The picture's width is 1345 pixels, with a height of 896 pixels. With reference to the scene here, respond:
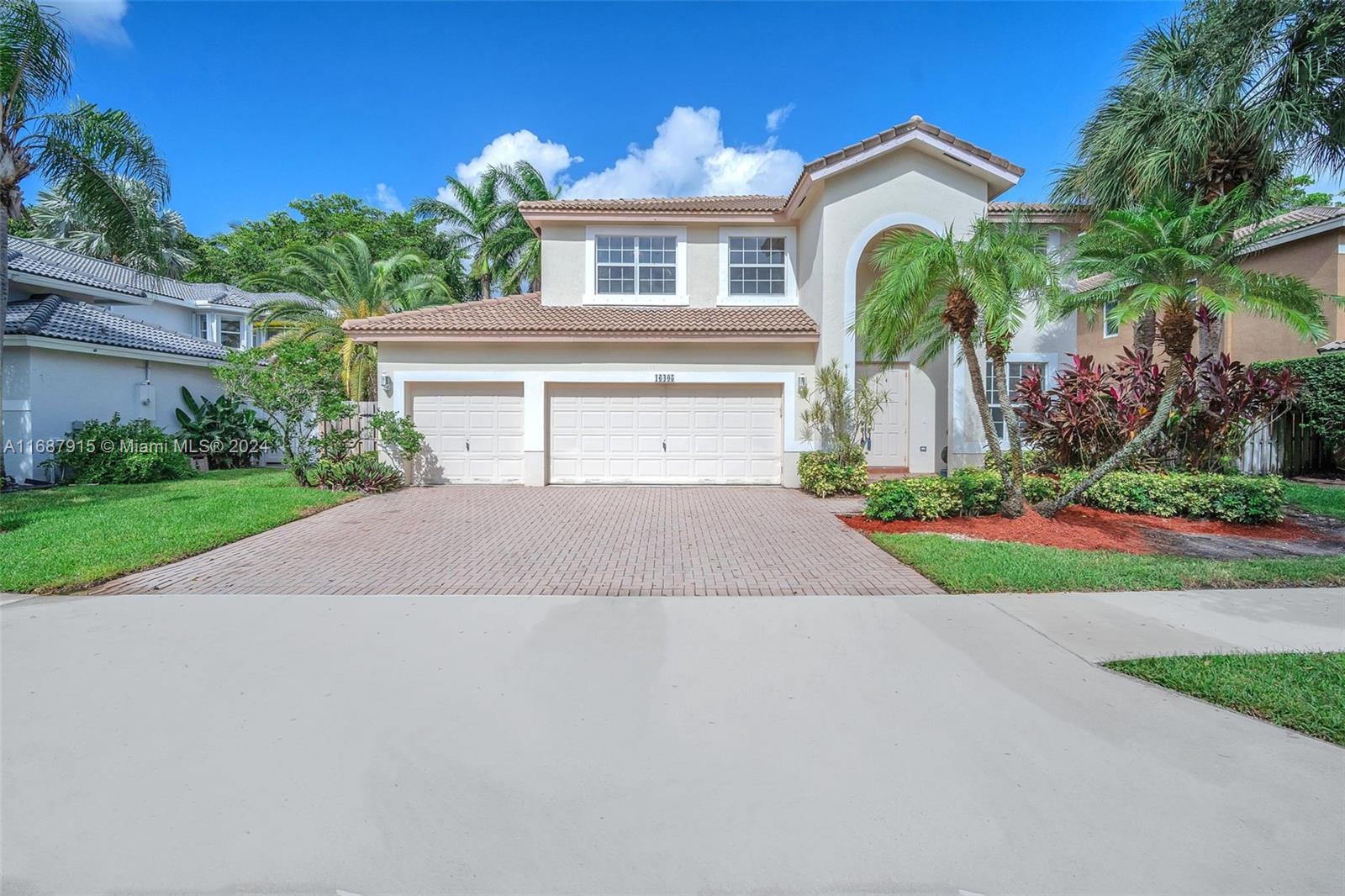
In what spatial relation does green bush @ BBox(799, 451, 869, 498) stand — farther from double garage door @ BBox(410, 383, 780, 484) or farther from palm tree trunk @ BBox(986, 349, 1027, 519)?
palm tree trunk @ BBox(986, 349, 1027, 519)

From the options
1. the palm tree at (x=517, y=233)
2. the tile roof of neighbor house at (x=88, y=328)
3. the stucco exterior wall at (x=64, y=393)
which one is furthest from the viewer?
the palm tree at (x=517, y=233)

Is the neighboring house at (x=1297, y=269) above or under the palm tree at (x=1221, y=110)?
under

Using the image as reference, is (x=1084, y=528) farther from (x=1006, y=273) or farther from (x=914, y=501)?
(x=1006, y=273)

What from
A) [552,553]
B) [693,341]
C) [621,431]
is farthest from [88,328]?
[552,553]

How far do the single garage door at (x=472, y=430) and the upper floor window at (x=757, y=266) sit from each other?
6002 mm

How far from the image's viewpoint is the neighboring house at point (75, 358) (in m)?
14.6

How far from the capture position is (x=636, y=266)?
53.3ft

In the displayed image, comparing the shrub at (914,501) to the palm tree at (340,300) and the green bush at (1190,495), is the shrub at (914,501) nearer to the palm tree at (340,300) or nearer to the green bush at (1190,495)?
the green bush at (1190,495)

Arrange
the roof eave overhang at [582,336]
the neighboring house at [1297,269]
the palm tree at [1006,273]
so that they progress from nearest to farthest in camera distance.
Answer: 1. the palm tree at [1006,273]
2. the roof eave overhang at [582,336]
3. the neighboring house at [1297,269]

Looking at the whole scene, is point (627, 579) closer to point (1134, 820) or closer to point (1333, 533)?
point (1134, 820)

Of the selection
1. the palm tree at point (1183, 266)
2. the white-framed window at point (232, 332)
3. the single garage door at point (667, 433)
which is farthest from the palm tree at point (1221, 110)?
the white-framed window at point (232, 332)

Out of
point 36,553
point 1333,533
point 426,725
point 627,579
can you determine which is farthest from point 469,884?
point 1333,533

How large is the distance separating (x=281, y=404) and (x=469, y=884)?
14.9 metres

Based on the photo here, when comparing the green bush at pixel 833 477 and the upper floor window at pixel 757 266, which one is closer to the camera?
the green bush at pixel 833 477
